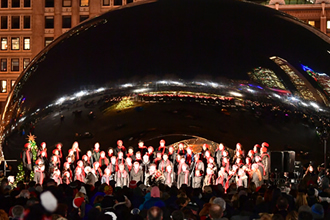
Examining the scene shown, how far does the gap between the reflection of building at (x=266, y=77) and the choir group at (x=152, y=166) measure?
65.2 inches

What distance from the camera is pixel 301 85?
1606 cm

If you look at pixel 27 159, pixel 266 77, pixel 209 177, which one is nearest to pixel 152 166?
pixel 209 177

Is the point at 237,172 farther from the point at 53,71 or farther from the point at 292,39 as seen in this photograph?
the point at 53,71

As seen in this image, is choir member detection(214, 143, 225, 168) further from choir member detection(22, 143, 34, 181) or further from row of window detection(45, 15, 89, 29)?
row of window detection(45, 15, 89, 29)

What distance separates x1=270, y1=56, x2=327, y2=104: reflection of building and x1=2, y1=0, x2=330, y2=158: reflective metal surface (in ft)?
0.09

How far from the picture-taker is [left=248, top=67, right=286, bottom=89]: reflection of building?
16000 mm

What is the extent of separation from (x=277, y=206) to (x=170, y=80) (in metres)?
9.17

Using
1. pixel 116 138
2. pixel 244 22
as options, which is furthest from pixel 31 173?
pixel 244 22

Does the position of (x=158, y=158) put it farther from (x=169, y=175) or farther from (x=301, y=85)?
(x=301, y=85)

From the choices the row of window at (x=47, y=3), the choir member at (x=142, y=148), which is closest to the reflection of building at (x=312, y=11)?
the row of window at (x=47, y=3)

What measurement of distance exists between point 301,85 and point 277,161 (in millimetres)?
2086

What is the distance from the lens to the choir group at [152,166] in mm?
16125

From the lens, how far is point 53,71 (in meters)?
16.6

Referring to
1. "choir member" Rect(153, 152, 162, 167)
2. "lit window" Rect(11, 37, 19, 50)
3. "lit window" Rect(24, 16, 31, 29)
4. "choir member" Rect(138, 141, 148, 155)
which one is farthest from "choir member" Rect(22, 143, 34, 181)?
"lit window" Rect(24, 16, 31, 29)
